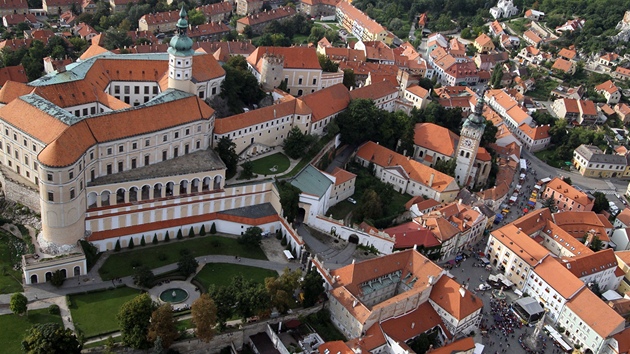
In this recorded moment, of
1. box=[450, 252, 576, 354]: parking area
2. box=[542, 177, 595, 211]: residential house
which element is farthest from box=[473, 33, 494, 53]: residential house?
box=[450, 252, 576, 354]: parking area

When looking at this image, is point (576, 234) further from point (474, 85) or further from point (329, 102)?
point (474, 85)

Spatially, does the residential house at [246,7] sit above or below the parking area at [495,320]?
above

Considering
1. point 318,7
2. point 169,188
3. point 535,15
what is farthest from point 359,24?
point 169,188

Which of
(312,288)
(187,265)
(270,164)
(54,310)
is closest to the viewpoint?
(54,310)

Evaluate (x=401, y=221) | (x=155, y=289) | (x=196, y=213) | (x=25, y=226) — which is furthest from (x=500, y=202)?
(x=25, y=226)

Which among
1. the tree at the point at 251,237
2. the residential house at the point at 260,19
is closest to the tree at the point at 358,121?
the tree at the point at 251,237

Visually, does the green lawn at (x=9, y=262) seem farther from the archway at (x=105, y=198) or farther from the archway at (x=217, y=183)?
the archway at (x=217, y=183)

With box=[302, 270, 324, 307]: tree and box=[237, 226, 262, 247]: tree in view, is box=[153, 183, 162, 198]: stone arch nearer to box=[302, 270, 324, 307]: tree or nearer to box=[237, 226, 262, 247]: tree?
box=[237, 226, 262, 247]: tree

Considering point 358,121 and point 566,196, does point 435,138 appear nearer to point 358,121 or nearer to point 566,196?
point 358,121
